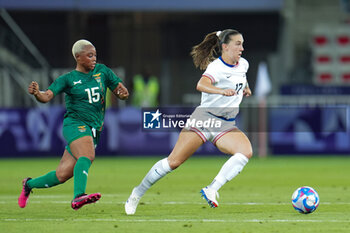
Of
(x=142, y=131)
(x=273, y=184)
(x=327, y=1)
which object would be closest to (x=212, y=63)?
(x=273, y=184)

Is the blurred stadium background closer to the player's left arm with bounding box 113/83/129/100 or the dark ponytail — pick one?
the dark ponytail

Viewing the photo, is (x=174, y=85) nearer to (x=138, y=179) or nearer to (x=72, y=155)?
(x=138, y=179)

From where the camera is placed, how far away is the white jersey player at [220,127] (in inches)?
355

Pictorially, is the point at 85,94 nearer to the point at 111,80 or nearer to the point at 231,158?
the point at 111,80

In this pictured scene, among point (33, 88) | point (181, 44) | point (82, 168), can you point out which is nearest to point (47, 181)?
point (82, 168)

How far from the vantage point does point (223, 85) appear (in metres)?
9.19

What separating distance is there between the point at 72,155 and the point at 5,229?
5.67 feet

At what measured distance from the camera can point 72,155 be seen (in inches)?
371

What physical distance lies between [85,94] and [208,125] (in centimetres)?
142

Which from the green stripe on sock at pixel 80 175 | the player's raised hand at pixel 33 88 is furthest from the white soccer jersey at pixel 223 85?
the player's raised hand at pixel 33 88

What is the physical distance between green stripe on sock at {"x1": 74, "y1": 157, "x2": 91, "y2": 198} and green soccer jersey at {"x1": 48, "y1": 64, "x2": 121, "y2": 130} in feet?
1.63

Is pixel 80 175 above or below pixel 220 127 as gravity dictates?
below

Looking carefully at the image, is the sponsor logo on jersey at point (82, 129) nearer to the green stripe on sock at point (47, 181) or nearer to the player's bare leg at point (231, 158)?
the green stripe on sock at point (47, 181)

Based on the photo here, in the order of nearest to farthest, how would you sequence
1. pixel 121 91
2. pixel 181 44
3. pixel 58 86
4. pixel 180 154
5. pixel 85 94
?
pixel 180 154, pixel 58 86, pixel 85 94, pixel 121 91, pixel 181 44
